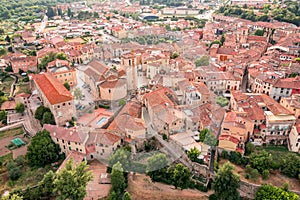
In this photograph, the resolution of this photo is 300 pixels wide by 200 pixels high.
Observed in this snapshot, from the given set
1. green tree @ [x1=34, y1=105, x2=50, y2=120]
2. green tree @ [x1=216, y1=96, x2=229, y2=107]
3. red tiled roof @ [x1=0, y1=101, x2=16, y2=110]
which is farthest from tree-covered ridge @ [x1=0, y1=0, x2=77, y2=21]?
green tree @ [x1=216, y1=96, x2=229, y2=107]

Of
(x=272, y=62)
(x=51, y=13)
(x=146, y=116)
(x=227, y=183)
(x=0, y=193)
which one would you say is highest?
(x=51, y=13)

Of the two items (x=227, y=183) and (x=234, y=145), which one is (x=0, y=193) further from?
(x=234, y=145)

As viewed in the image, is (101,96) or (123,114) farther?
(101,96)

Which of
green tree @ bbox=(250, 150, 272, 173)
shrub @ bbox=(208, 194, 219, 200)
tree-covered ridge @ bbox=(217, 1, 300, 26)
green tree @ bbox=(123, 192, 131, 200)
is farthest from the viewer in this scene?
tree-covered ridge @ bbox=(217, 1, 300, 26)

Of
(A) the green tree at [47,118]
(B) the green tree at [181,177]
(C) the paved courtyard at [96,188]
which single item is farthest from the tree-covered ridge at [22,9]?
(B) the green tree at [181,177]

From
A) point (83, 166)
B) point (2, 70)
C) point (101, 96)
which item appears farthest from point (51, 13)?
point (83, 166)

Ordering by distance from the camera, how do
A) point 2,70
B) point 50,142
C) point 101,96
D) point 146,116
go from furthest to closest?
point 2,70
point 101,96
point 146,116
point 50,142

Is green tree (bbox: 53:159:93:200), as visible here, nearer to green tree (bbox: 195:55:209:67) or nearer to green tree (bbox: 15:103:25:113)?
green tree (bbox: 15:103:25:113)
